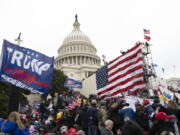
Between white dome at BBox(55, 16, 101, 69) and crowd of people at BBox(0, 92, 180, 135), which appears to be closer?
crowd of people at BBox(0, 92, 180, 135)

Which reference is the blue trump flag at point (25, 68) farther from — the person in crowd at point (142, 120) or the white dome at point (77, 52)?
the white dome at point (77, 52)

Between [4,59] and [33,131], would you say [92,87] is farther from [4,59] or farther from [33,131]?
[4,59]

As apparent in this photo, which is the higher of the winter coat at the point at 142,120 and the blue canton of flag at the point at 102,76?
the blue canton of flag at the point at 102,76

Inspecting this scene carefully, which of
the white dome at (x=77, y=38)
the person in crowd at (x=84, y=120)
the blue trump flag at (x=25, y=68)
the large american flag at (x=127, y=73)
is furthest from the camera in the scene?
the white dome at (x=77, y=38)

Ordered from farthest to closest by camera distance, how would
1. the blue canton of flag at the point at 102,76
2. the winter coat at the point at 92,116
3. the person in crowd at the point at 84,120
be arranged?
the blue canton of flag at the point at 102,76 → the person in crowd at the point at 84,120 → the winter coat at the point at 92,116

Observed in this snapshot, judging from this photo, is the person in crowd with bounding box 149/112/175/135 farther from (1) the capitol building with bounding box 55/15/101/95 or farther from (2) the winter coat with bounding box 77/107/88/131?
(1) the capitol building with bounding box 55/15/101/95

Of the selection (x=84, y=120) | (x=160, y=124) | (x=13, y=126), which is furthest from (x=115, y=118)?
(x=13, y=126)

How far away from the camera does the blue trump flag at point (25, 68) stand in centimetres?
521

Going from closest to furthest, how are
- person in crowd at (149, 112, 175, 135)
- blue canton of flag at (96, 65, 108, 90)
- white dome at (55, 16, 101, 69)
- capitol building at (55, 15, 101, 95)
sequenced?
1. person in crowd at (149, 112, 175, 135)
2. blue canton of flag at (96, 65, 108, 90)
3. capitol building at (55, 15, 101, 95)
4. white dome at (55, 16, 101, 69)

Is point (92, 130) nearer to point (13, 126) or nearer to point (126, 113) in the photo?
point (126, 113)

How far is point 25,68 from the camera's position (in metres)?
5.39

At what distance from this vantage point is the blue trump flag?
17.1ft

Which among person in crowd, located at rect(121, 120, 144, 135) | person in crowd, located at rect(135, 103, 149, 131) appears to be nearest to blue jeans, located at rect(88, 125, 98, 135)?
person in crowd, located at rect(135, 103, 149, 131)

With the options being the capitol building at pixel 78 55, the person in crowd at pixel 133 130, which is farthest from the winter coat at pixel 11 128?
the capitol building at pixel 78 55
